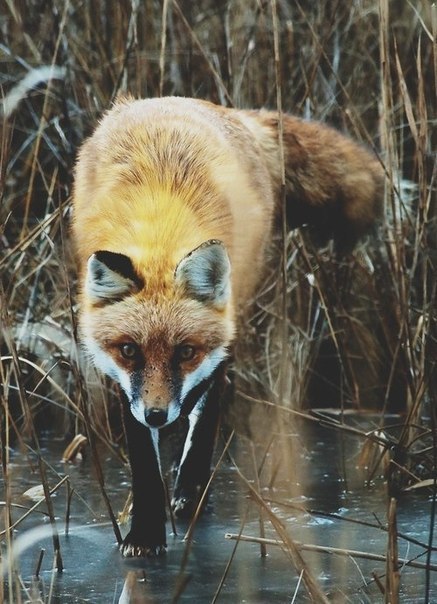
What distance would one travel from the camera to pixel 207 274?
3914 millimetres

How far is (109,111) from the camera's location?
497cm

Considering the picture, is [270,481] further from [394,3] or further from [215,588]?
[394,3]

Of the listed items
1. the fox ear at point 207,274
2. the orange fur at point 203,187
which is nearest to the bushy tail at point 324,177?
the orange fur at point 203,187

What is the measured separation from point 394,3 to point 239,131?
9.60ft

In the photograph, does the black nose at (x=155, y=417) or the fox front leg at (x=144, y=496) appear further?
the fox front leg at (x=144, y=496)

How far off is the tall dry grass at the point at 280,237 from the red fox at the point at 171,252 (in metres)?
0.32

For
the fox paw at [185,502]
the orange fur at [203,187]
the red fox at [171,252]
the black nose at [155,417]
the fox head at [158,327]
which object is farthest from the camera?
the fox paw at [185,502]

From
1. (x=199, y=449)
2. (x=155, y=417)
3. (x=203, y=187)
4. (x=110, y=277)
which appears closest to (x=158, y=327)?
(x=110, y=277)

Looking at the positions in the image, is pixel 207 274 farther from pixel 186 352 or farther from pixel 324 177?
pixel 324 177

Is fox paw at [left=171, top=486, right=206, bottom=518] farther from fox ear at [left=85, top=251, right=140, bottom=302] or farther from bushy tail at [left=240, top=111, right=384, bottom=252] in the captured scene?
bushy tail at [left=240, top=111, right=384, bottom=252]

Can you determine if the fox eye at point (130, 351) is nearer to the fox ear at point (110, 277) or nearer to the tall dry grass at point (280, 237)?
the fox ear at point (110, 277)

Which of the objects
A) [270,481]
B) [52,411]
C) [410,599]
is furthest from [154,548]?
[52,411]

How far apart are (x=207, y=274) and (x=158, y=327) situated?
0.29 metres

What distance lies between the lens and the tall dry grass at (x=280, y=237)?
5297 millimetres
